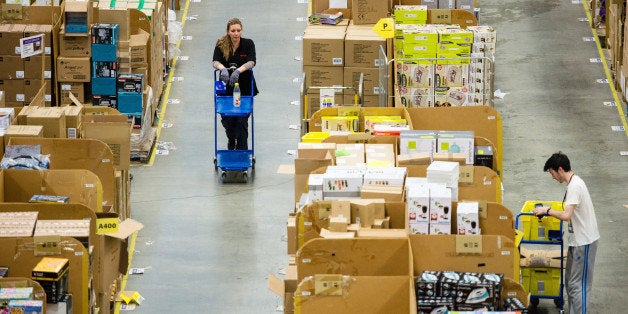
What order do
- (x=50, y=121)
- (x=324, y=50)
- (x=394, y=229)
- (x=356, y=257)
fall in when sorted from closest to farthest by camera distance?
(x=356, y=257) → (x=394, y=229) → (x=50, y=121) → (x=324, y=50)

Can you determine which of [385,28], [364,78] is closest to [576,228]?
[385,28]

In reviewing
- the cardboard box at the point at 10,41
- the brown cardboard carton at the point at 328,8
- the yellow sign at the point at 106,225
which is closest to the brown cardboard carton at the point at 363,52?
the brown cardboard carton at the point at 328,8

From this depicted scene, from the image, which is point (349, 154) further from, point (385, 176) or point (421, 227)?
point (421, 227)

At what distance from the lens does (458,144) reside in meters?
15.5

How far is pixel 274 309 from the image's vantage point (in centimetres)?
1623

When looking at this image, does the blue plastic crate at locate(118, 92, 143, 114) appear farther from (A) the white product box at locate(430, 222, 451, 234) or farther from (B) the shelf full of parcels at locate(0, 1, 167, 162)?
(A) the white product box at locate(430, 222, 451, 234)

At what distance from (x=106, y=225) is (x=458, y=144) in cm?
392

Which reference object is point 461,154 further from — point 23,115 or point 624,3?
point 624,3

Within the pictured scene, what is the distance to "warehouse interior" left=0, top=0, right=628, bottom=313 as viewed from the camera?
1289 centimetres

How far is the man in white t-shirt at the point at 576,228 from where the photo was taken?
1490 centimetres

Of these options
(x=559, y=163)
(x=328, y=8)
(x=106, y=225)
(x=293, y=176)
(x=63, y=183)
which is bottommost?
(x=293, y=176)

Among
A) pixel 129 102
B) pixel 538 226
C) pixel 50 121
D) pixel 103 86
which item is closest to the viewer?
pixel 538 226

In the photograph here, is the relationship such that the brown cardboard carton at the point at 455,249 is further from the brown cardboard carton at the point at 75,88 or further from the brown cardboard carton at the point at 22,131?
the brown cardboard carton at the point at 75,88

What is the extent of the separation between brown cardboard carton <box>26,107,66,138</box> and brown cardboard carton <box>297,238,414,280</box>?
15.5 ft
